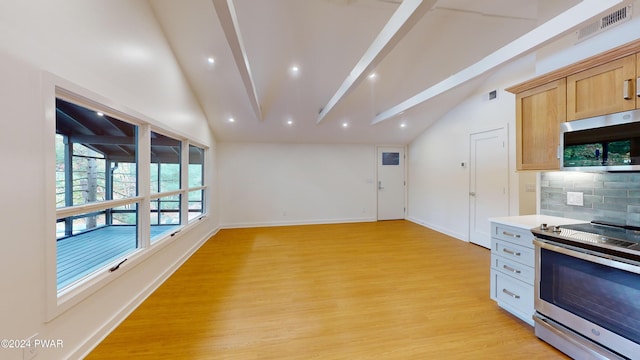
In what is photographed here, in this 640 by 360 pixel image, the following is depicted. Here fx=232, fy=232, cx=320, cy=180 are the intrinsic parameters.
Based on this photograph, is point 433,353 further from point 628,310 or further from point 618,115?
point 618,115

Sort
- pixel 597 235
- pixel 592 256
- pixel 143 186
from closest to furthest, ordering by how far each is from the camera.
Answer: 1. pixel 592 256
2. pixel 597 235
3. pixel 143 186

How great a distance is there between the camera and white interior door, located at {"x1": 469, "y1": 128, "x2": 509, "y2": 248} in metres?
3.91

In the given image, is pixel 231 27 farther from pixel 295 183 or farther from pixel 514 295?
pixel 295 183

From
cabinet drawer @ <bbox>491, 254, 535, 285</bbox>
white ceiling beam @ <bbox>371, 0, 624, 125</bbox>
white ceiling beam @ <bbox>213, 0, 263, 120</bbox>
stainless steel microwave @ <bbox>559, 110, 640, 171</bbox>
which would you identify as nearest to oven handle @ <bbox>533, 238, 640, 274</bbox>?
cabinet drawer @ <bbox>491, 254, 535, 285</bbox>

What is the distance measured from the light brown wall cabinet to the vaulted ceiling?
0.35m

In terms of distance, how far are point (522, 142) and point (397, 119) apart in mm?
3090

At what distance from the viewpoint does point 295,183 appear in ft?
20.7

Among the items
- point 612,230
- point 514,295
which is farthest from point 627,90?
point 514,295

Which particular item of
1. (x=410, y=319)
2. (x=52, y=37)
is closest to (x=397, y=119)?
(x=410, y=319)

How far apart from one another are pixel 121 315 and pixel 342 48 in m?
4.09

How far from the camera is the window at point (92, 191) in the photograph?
5.79 ft

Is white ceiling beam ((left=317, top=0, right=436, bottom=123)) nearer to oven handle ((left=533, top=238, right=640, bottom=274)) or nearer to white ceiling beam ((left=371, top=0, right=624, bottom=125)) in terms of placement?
white ceiling beam ((left=371, top=0, right=624, bottom=125))

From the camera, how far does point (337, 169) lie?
6.50 meters

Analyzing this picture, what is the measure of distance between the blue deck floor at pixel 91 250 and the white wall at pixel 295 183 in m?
3.42
